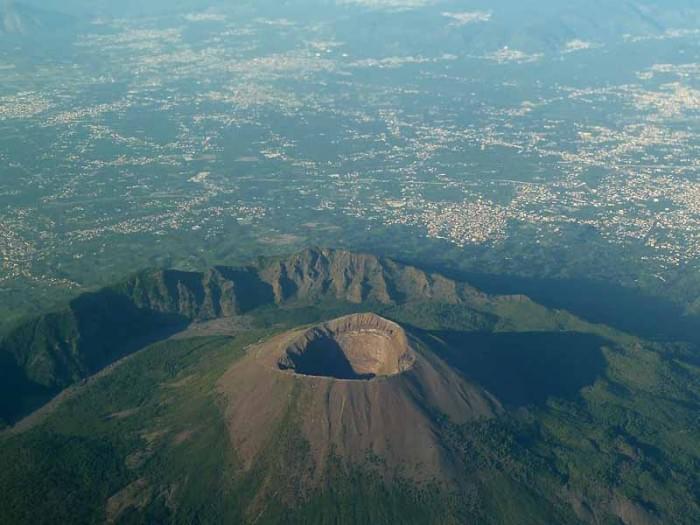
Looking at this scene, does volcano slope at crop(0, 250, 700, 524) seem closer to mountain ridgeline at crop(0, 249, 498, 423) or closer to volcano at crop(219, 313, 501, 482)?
volcano at crop(219, 313, 501, 482)

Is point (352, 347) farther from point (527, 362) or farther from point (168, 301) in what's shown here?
point (168, 301)

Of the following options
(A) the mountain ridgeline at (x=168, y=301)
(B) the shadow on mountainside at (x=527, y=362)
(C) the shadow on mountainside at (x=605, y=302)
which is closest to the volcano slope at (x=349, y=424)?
(B) the shadow on mountainside at (x=527, y=362)

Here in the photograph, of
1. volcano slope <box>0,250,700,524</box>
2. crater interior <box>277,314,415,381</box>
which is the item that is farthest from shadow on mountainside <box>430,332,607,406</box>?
crater interior <box>277,314,415,381</box>

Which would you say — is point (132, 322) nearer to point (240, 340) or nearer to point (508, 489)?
point (240, 340)

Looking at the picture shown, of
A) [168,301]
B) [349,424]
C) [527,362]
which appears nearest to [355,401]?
[349,424]

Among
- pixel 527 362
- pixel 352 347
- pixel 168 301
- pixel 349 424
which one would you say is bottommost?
pixel 168 301

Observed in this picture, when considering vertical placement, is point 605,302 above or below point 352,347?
below
